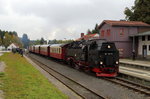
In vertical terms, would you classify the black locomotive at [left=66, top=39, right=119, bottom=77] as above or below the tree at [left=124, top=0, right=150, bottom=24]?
below

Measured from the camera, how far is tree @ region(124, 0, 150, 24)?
52344 mm

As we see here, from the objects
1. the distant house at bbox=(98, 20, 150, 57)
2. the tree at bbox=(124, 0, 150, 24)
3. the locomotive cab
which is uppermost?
the tree at bbox=(124, 0, 150, 24)

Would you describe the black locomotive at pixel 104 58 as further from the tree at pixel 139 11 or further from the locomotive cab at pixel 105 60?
the tree at pixel 139 11

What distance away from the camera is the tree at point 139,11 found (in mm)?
52344

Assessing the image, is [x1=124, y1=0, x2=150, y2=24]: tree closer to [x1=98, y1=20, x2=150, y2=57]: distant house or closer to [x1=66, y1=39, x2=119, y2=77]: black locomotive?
[x1=98, y1=20, x2=150, y2=57]: distant house

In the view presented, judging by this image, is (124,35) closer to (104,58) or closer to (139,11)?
(139,11)

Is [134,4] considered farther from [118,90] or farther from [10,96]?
[10,96]

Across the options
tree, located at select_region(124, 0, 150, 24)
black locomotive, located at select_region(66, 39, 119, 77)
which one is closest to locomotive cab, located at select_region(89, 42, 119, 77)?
black locomotive, located at select_region(66, 39, 119, 77)

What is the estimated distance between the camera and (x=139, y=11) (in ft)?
177

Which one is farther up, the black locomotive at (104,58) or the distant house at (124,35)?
the distant house at (124,35)

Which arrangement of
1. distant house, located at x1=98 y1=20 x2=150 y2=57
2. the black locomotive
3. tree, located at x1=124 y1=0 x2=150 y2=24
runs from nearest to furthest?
the black locomotive
distant house, located at x1=98 y1=20 x2=150 y2=57
tree, located at x1=124 y1=0 x2=150 y2=24

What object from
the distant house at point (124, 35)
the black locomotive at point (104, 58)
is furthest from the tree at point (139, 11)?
the black locomotive at point (104, 58)

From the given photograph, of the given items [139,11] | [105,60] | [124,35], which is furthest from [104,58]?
[139,11]

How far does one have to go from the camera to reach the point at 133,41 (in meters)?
38.7
